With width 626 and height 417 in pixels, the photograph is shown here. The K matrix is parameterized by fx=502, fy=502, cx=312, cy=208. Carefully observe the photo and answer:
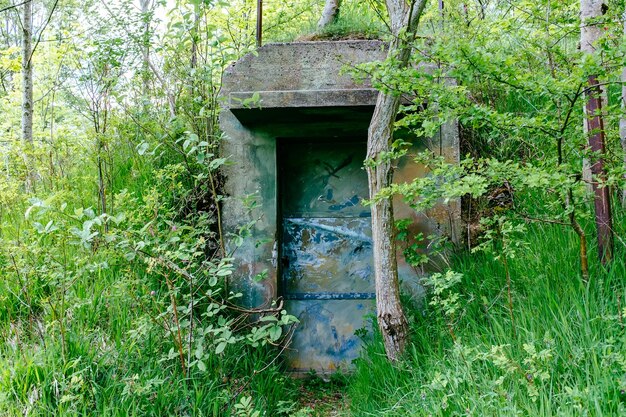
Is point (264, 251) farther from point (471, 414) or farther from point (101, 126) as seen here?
point (471, 414)

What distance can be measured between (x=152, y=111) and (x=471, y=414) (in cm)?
438

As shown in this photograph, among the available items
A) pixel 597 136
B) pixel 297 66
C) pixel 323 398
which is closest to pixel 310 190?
pixel 297 66

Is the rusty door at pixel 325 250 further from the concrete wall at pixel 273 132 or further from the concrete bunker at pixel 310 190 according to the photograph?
the concrete wall at pixel 273 132

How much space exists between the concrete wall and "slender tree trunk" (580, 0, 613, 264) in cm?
169

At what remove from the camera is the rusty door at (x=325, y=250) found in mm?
5309

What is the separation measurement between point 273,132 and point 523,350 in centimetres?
323

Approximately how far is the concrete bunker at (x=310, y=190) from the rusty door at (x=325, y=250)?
1cm

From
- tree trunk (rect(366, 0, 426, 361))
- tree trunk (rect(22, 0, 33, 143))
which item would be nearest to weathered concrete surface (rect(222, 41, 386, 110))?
tree trunk (rect(366, 0, 426, 361))

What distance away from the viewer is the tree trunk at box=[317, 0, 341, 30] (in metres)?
5.47

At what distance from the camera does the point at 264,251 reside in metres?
5.03

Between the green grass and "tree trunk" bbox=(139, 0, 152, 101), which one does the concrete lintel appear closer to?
"tree trunk" bbox=(139, 0, 152, 101)

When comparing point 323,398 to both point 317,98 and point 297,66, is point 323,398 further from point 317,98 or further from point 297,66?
point 297,66

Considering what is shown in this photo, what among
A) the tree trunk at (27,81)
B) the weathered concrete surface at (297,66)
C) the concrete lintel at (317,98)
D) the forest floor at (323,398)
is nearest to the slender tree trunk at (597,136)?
the concrete lintel at (317,98)

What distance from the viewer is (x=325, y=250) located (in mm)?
5461
